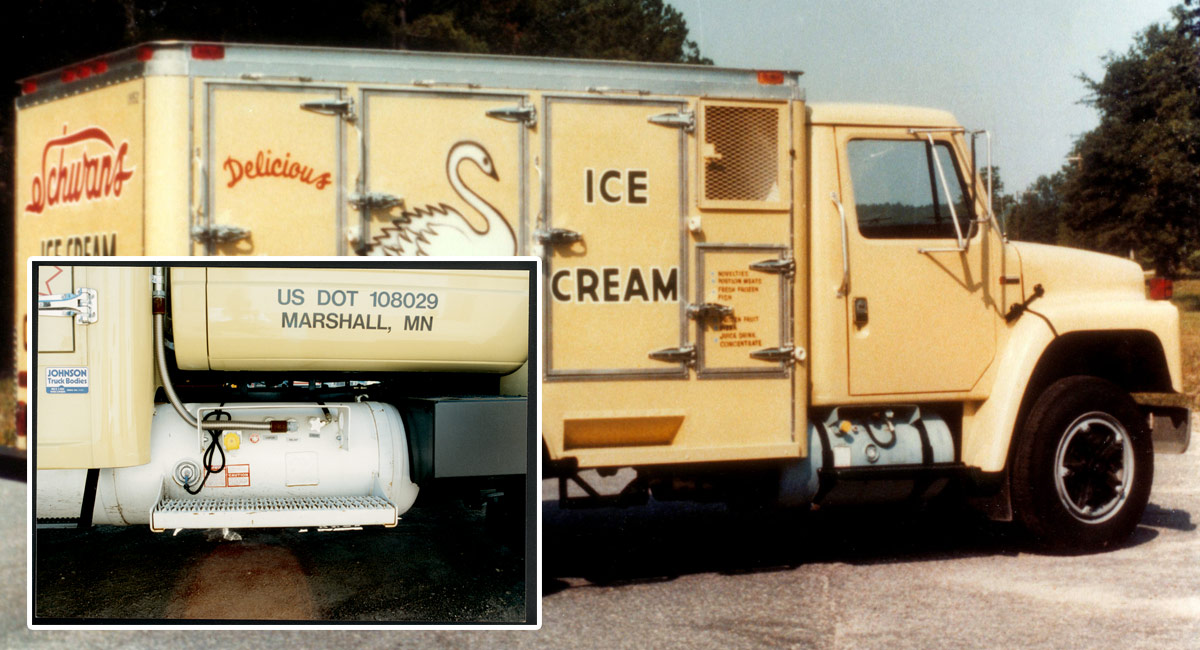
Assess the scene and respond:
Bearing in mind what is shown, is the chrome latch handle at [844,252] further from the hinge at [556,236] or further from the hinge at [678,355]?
the hinge at [556,236]

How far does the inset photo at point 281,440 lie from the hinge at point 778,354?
199 cm

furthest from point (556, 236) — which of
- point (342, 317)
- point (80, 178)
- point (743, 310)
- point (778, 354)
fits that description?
point (80, 178)

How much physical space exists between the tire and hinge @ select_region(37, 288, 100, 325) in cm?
453

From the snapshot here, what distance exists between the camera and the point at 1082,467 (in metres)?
6.00

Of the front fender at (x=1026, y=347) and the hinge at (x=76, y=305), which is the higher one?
the hinge at (x=76, y=305)

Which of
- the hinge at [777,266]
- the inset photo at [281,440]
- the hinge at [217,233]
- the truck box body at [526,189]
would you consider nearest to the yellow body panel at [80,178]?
the truck box body at [526,189]

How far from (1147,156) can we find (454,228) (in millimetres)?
3885

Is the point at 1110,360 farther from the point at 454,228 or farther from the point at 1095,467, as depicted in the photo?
the point at 454,228

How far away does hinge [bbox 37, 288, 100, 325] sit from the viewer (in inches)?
117

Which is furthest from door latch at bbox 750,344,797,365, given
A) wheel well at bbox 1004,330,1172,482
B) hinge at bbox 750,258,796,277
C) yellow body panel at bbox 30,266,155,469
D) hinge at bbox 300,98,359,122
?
yellow body panel at bbox 30,266,155,469

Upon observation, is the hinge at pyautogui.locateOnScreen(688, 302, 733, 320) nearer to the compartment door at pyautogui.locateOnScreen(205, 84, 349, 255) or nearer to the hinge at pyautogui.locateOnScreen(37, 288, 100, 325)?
the compartment door at pyautogui.locateOnScreen(205, 84, 349, 255)

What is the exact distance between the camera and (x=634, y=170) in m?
5.02

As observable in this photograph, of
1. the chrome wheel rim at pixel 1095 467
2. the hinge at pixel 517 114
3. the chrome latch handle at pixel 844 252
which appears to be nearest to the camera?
the hinge at pixel 517 114

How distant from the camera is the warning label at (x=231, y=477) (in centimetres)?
315
